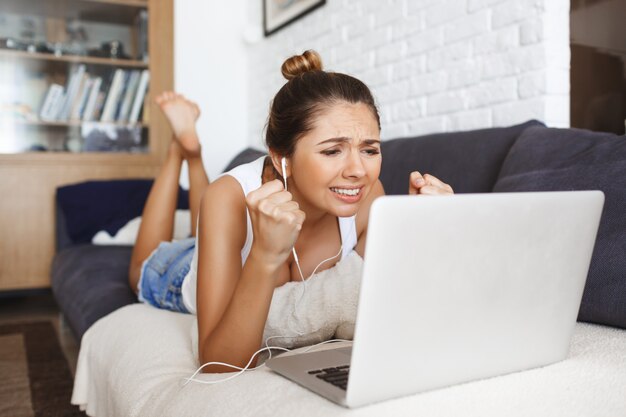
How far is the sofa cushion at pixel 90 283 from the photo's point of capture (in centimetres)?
176

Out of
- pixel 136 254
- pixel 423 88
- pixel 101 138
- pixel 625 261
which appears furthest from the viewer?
pixel 101 138

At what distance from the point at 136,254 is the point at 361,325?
5.07ft

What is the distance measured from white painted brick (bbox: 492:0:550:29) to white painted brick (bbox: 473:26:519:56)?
2 cm

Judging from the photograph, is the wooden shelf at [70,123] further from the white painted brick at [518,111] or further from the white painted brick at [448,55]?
the white painted brick at [518,111]

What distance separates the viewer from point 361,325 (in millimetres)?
641

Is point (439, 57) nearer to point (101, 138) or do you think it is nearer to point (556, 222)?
point (556, 222)

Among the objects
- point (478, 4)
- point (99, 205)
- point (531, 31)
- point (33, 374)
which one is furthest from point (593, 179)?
point (99, 205)

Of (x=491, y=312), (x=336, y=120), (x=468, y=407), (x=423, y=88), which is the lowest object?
(x=468, y=407)

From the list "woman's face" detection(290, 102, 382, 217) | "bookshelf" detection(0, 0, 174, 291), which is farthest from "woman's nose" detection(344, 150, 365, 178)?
"bookshelf" detection(0, 0, 174, 291)

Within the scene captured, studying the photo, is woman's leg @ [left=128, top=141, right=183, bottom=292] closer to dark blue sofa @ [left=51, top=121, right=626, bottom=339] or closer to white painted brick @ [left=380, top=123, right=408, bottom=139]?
dark blue sofa @ [left=51, top=121, right=626, bottom=339]

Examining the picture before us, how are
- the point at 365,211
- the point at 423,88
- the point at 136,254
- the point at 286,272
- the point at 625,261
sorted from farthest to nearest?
the point at 423,88
the point at 136,254
the point at 365,211
the point at 286,272
the point at 625,261

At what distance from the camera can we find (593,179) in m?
1.21

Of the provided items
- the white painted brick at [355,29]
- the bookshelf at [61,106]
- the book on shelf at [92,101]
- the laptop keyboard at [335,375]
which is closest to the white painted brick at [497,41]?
the white painted brick at [355,29]

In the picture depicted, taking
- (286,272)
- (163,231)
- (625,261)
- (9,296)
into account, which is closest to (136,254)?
(163,231)
